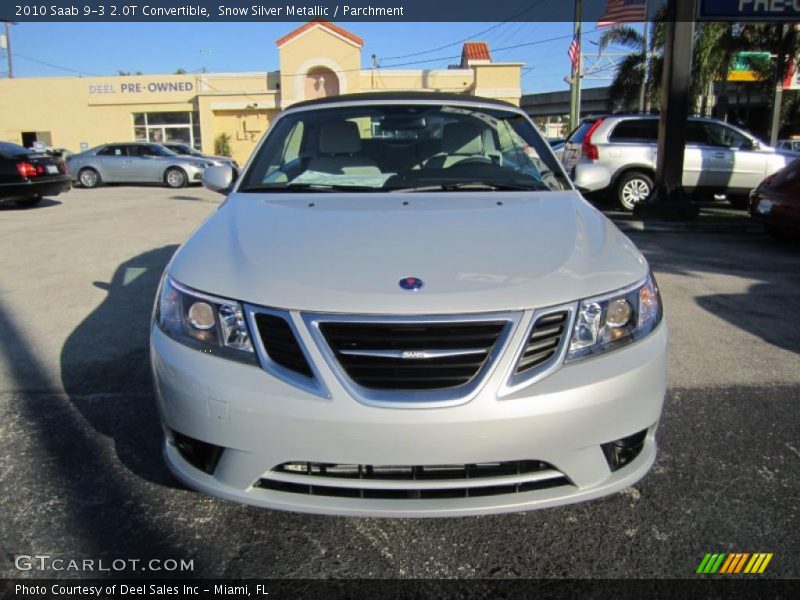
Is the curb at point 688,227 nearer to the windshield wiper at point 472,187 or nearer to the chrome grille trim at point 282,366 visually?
the windshield wiper at point 472,187

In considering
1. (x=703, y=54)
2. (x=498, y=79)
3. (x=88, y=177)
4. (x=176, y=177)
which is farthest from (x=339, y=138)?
(x=498, y=79)

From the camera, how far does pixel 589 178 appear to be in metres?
3.84

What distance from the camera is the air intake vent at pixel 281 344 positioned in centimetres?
208

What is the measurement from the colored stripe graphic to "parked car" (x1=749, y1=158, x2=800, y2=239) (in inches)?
271

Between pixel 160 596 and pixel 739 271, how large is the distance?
6.64m

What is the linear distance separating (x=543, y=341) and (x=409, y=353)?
45 cm

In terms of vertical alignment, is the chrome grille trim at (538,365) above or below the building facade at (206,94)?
below

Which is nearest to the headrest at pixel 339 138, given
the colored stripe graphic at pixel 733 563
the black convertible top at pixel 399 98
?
the black convertible top at pixel 399 98

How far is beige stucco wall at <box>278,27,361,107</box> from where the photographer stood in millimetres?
30781

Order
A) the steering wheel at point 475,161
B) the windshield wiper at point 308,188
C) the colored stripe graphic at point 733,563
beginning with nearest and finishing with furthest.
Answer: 1. the colored stripe graphic at point 733,563
2. the windshield wiper at point 308,188
3. the steering wheel at point 475,161

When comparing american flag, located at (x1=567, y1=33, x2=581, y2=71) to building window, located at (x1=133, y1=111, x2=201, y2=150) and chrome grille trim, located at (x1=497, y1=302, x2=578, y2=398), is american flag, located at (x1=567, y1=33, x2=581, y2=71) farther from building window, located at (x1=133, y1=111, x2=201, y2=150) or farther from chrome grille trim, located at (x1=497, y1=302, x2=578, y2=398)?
chrome grille trim, located at (x1=497, y1=302, x2=578, y2=398)

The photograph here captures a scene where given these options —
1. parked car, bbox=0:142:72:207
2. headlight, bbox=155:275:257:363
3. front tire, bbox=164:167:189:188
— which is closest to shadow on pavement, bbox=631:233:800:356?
headlight, bbox=155:275:257:363

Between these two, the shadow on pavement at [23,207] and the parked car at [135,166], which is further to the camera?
the parked car at [135,166]

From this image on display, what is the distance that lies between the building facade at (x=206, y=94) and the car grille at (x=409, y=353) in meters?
30.0
